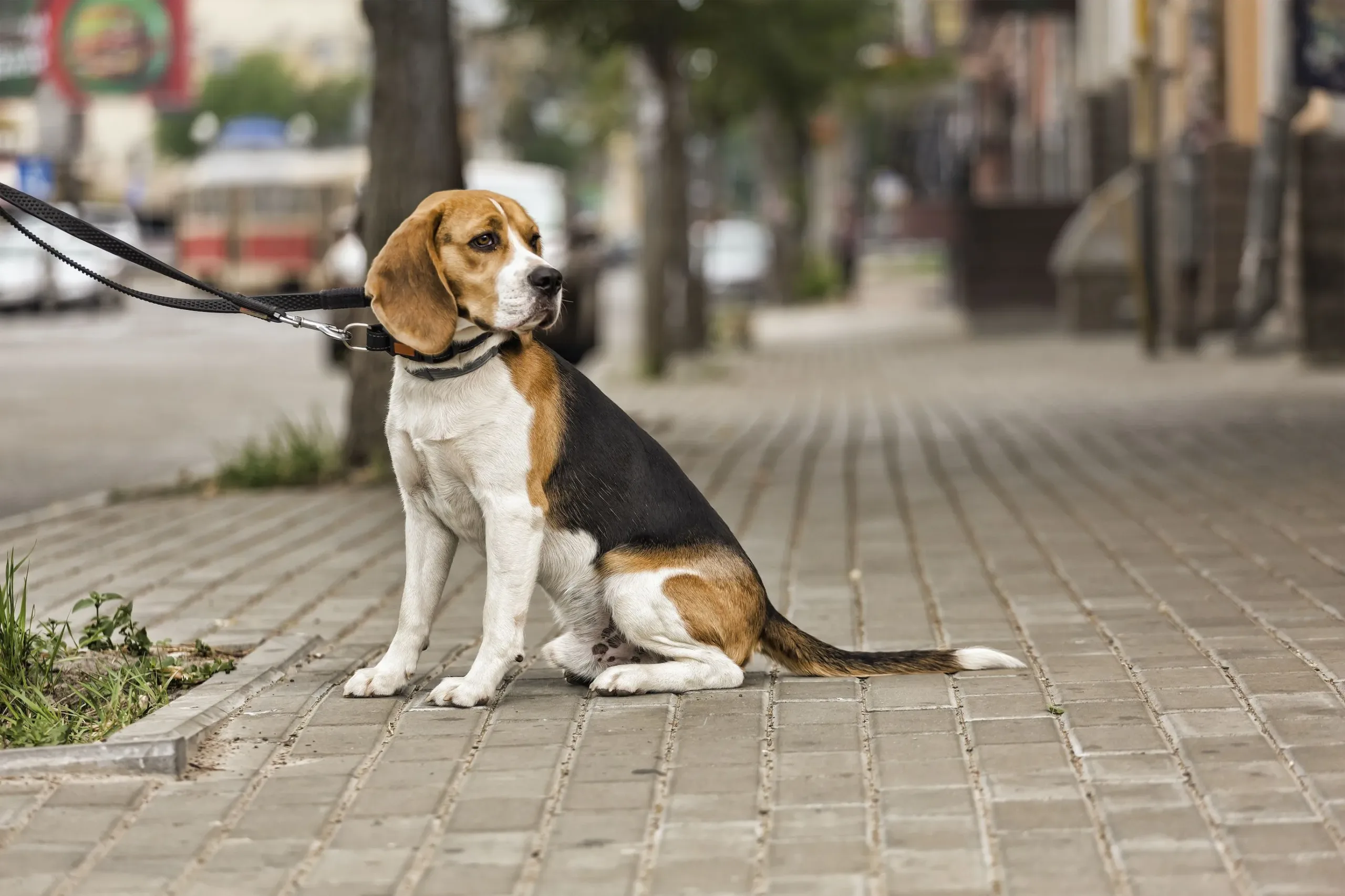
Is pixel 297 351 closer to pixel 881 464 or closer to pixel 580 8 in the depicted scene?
pixel 580 8

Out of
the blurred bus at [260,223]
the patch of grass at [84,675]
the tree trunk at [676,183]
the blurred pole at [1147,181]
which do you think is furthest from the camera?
the blurred bus at [260,223]

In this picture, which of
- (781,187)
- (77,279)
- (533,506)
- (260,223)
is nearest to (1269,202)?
(533,506)

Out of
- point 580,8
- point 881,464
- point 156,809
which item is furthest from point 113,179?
point 156,809

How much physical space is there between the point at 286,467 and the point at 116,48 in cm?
4474

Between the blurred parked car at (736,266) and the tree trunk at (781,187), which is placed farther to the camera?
the blurred parked car at (736,266)

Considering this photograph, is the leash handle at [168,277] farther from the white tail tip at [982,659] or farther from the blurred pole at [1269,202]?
the blurred pole at [1269,202]

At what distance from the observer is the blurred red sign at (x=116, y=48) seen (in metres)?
50.9

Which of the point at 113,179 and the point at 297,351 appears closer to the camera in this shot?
the point at 297,351

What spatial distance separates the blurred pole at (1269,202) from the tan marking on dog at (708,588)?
11711 millimetres

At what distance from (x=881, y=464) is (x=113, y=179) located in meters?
89.5

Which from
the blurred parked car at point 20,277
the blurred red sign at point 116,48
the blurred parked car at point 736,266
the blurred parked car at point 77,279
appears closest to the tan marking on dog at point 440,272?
the blurred parked car at point 77,279

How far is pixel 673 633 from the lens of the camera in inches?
204

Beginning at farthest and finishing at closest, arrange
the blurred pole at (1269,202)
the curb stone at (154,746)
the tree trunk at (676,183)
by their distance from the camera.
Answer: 1. the tree trunk at (676,183)
2. the blurred pole at (1269,202)
3. the curb stone at (154,746)

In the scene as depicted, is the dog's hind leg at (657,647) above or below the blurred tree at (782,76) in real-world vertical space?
below
